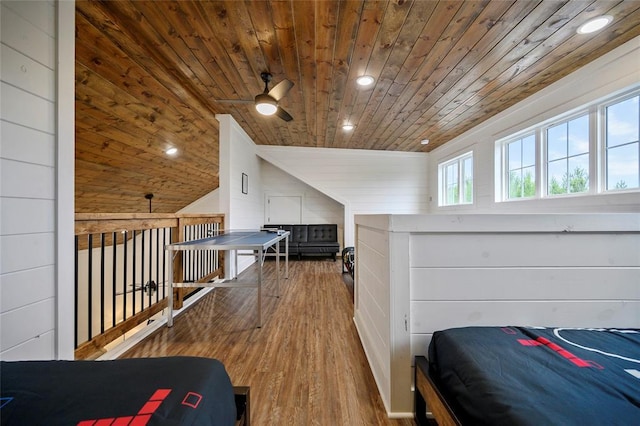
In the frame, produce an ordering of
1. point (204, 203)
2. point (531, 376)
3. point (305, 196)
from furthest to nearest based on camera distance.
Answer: point (204, 203) < point (305, 196) < point (531, 376)

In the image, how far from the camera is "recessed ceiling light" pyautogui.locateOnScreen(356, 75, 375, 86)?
2602mm

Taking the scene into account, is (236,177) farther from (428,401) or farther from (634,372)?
(634,372)

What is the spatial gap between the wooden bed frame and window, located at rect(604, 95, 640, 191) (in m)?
2.69

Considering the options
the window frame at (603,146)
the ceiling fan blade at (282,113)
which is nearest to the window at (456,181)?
the window frame at (603,146)

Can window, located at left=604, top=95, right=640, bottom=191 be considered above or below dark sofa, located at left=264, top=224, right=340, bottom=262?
above

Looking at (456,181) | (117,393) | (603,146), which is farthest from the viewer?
(456,181)

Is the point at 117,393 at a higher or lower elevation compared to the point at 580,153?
lower

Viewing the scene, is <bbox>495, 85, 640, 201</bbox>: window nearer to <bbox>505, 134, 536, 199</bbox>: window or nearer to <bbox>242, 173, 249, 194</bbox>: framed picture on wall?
<bbox>505, 134, 536, 199</bbox>: window

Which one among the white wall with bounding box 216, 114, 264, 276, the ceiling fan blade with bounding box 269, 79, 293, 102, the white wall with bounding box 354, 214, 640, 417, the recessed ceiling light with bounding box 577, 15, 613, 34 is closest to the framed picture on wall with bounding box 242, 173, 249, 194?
the white wall with bounding box 216, 114, 264, 276

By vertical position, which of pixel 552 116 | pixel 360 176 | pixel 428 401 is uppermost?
pixel 552 116

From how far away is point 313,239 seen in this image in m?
5.93

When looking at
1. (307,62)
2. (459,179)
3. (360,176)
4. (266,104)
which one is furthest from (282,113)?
(459,179)

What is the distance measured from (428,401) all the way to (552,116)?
3.43m

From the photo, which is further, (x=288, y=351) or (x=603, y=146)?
(x=603, y=146)
